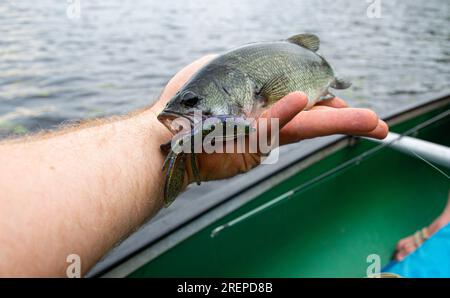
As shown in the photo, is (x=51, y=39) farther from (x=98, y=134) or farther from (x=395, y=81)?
(x=98, y=134)

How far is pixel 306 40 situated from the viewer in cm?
311

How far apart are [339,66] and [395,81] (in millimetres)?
1668

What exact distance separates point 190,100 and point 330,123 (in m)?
0.75

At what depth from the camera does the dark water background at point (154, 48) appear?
9.41 metres

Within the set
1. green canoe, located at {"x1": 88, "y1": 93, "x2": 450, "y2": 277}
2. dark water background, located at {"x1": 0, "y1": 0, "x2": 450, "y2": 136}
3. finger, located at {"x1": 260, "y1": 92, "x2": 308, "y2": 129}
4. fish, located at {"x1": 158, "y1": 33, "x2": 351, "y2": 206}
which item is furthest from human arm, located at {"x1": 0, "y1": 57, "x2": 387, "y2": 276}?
dark water background, located at {"x1": 0, "y1": 0, "x2": 450, "y2": 136}

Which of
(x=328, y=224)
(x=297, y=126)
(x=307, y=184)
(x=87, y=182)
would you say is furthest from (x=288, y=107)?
(x=328, y=224)

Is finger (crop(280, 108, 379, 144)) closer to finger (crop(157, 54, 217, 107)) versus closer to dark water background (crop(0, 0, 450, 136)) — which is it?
finger (crop(157, 54, 217, 107))

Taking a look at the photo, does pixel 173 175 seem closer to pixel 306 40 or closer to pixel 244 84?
pixel 244 84

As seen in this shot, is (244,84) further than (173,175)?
Yes

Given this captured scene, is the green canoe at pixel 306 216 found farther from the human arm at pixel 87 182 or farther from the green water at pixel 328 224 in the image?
the human arm at pixel 87 182

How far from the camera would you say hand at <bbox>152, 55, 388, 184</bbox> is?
6.75 ft

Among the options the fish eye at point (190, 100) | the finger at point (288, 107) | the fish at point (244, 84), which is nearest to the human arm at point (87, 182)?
the finger at point (288, 107)
